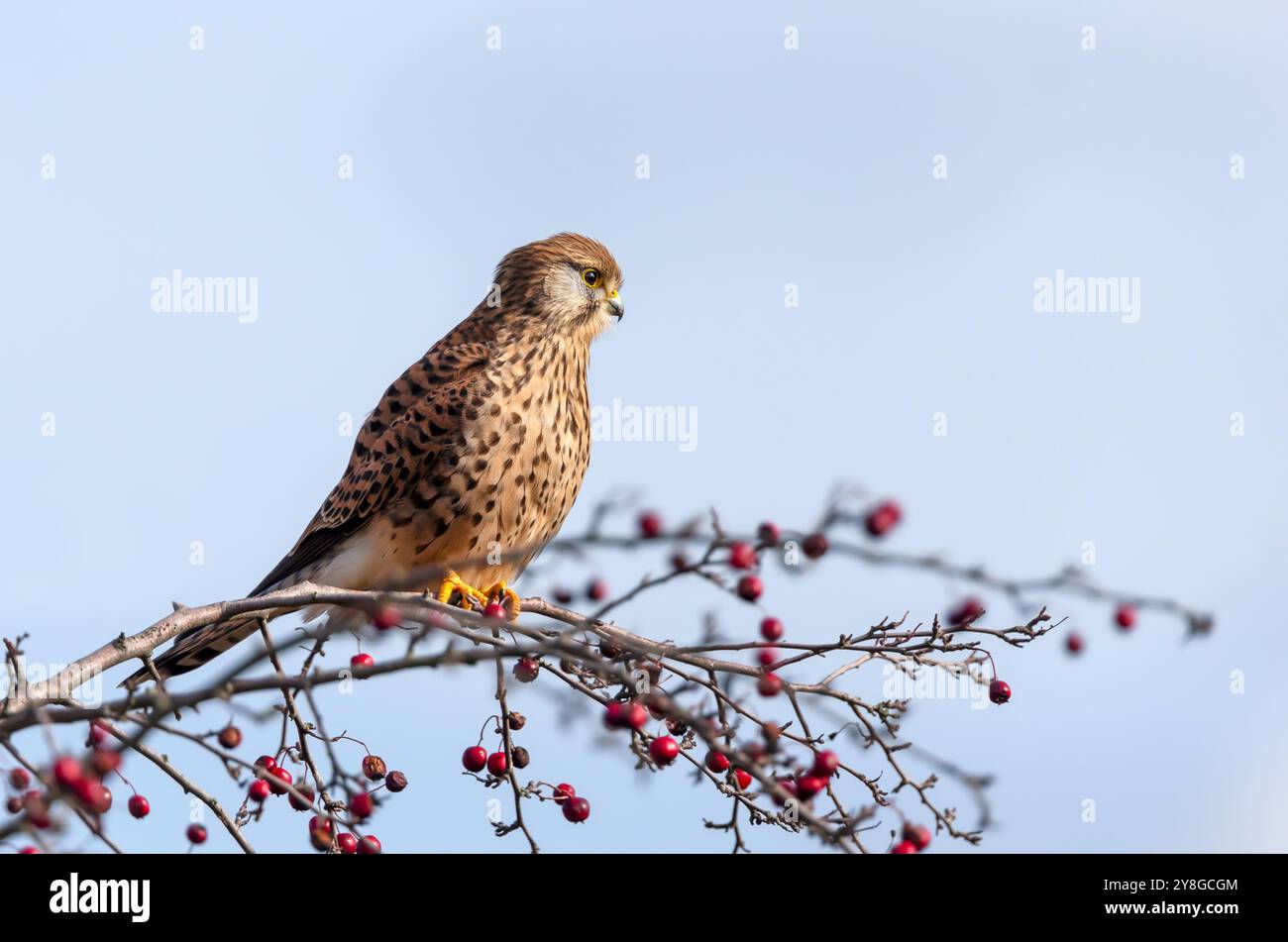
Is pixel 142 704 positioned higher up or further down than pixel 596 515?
further down

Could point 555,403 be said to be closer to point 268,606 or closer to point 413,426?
point 413,426

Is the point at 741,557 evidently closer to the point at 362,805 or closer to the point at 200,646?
the point at 362,805

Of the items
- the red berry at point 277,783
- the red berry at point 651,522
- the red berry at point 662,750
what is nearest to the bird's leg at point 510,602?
the red berry at point 277,783

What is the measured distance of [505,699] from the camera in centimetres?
451

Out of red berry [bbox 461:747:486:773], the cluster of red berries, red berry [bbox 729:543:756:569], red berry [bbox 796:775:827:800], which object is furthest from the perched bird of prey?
red berry [bbox 729:543:756:569]

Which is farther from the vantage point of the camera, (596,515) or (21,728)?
(21,728)

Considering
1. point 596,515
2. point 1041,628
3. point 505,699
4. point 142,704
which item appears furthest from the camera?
point 505,699

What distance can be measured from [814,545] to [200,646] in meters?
3.39

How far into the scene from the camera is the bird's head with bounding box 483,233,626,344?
6.48 meters

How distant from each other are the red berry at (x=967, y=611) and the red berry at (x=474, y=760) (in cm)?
166

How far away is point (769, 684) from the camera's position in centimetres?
365

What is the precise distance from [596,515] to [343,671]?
21.7 inches
